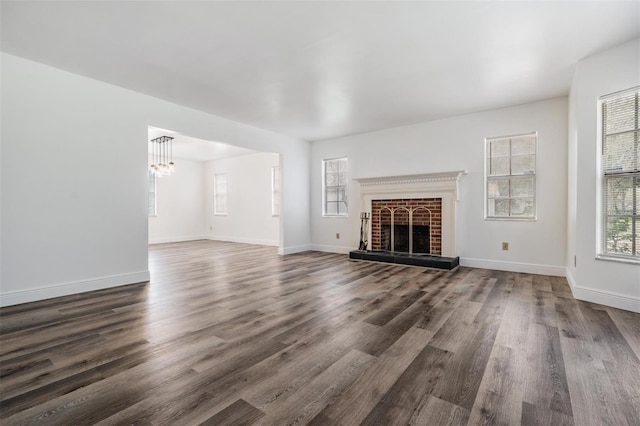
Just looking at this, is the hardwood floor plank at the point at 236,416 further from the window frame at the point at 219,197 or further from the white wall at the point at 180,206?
the white wall at the point at 180,206

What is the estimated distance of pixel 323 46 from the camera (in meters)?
2.88

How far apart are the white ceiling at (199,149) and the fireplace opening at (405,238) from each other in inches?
158

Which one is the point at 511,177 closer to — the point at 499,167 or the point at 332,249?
the point at 499,167

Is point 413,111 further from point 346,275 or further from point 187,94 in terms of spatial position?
point 187,94

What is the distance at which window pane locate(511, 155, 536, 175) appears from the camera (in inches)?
179

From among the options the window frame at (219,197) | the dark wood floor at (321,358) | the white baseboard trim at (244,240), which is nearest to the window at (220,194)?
the window frame at (219,197)

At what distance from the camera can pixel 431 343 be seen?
7.16 feet

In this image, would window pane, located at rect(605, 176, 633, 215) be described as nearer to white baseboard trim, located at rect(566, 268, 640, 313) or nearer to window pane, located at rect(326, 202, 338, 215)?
white baseboard trim, located at rect(566, 268, 640, 313)

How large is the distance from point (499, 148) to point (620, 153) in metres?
1.88

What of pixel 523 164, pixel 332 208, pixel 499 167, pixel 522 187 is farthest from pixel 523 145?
pixel 332 208

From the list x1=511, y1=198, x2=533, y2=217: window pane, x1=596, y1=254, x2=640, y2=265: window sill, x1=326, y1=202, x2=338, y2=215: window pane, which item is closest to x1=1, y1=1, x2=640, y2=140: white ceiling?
x1=511, y1=198, x2=533, y2=217: window pane

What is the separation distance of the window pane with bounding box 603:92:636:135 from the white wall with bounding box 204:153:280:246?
654cm

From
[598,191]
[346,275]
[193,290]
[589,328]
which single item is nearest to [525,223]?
[598,191]

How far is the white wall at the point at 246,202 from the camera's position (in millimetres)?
8383
